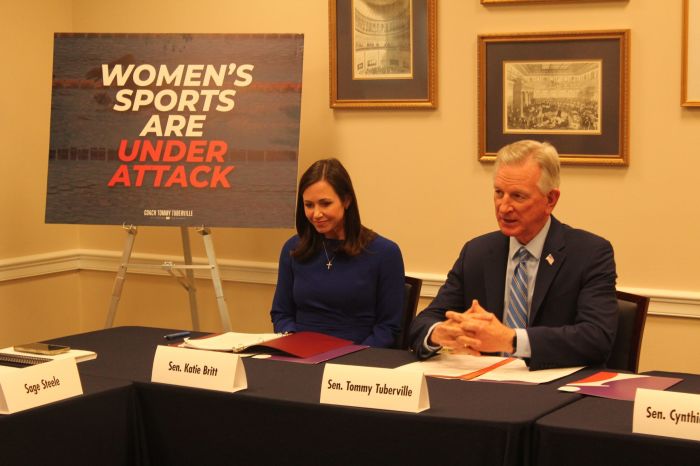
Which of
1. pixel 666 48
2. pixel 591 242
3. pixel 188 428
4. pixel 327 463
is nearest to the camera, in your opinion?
pixel 327 463

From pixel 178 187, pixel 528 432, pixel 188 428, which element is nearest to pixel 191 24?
pixel 178 187

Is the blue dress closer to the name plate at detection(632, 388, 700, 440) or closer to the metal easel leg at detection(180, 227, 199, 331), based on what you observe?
the metal easel leg at detection(180, 227, 199, 331)

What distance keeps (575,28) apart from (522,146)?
5.13 ft

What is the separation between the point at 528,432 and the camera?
2225 millimetres

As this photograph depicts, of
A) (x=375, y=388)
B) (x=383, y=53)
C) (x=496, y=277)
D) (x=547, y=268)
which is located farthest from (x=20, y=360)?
(x=383, y=53)

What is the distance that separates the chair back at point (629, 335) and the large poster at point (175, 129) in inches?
81.1

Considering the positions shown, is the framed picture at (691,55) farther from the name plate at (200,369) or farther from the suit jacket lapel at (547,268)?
the name plate at (200,369)

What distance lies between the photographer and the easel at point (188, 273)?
485 cm

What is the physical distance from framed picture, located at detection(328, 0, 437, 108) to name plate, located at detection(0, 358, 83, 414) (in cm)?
270

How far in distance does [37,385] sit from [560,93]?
2.85m

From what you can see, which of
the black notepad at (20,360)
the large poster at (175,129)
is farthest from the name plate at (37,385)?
the large poster at (175,129)

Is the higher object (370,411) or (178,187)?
(178,187)

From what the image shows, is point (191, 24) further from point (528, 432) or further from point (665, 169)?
point (528, 432)

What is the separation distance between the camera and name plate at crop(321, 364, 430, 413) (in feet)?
7.68
